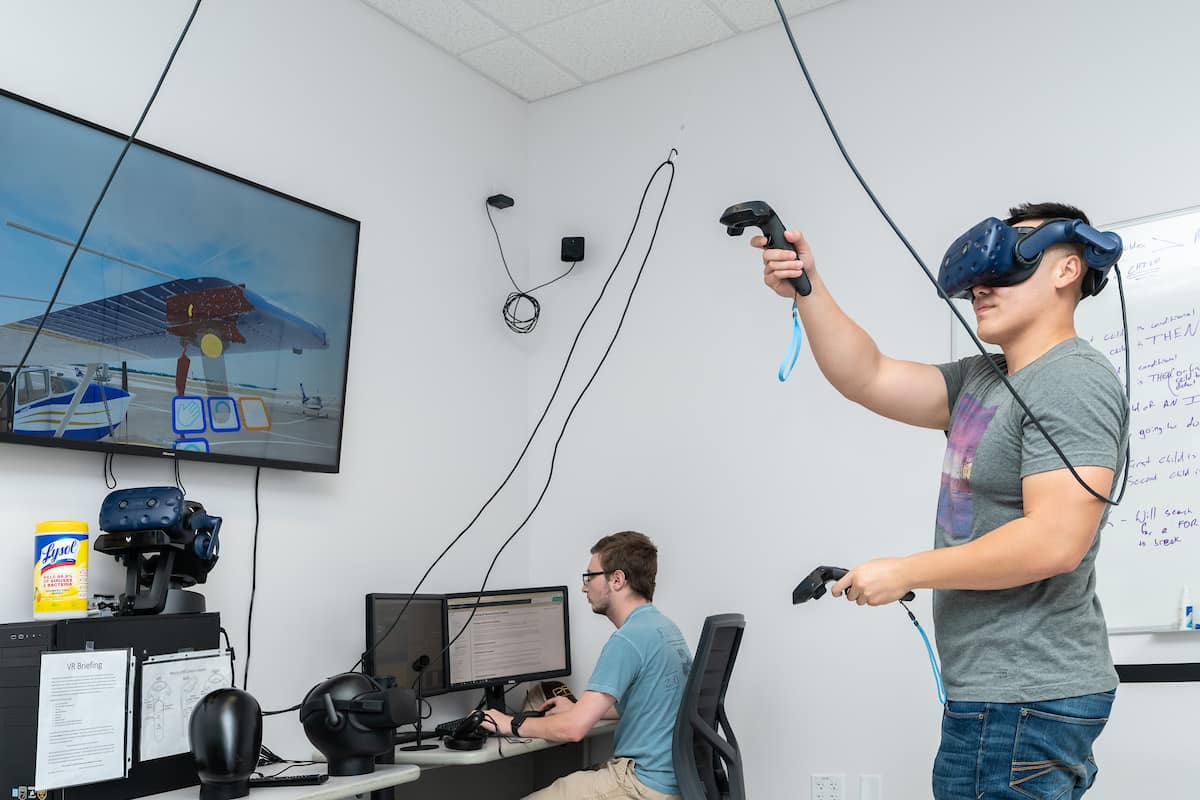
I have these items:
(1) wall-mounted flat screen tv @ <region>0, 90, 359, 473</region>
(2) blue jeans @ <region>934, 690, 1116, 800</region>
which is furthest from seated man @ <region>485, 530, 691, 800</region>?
(2) blue jeans @ <region>934, 690, 1116, 800</region>

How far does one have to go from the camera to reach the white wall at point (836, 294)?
293 cm

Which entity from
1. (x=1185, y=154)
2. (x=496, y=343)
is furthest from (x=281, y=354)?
(x=1185, y=154)

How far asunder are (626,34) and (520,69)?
0.46m

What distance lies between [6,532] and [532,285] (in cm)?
218

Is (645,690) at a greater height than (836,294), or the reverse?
(836,294)

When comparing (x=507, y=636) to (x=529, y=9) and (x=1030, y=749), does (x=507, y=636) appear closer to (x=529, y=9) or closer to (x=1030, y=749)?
(x=529, y=9)

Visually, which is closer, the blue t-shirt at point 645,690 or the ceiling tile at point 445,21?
the blue t-shirt at point 645,690

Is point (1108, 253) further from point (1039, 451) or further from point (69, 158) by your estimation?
point (69, 158)

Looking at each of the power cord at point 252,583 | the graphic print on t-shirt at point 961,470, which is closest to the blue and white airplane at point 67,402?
the power cord at point 252,583

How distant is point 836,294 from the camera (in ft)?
11.0

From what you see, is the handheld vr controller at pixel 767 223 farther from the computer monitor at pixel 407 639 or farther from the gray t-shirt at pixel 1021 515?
the computer monitor at pixel 407 639

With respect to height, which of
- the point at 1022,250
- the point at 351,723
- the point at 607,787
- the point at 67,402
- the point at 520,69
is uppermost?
the point at 520,69

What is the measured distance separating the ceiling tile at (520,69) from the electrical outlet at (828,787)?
2645 millimetres

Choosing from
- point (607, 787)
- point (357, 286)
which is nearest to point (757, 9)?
point (357, 286)
